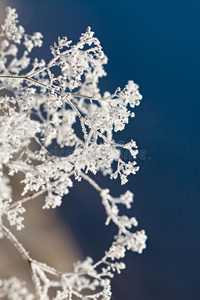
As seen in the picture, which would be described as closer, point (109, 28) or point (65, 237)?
point (109, 28)

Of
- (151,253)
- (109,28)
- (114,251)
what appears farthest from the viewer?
(151,253)

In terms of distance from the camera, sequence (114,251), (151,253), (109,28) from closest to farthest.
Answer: (114,251) < (109,28) < (151,253)

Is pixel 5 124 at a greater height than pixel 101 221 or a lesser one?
lesser

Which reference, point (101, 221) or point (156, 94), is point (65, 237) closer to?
point (101, 221)

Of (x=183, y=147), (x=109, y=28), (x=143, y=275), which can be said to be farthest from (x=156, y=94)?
(x=143, y=275)

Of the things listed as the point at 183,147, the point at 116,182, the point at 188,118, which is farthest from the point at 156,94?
the point at 116,182

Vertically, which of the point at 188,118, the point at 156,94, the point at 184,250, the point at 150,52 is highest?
the point at 150,52
